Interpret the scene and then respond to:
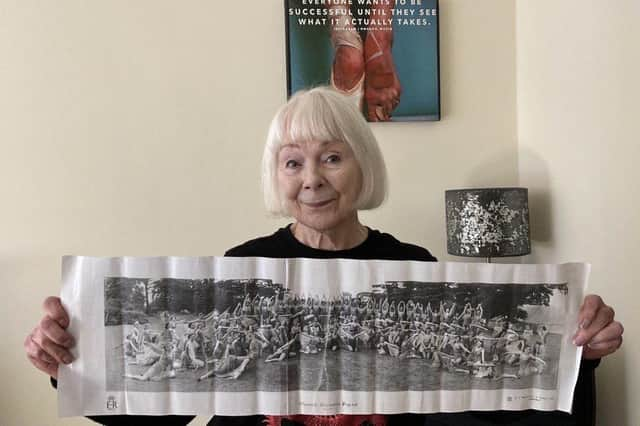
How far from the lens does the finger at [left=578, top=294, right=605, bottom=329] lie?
0.73 m

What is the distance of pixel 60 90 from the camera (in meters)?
1.78

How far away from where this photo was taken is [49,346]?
0.71 metres

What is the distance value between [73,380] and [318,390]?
33 centimetres

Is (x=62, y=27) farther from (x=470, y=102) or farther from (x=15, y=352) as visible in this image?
(x=470, y=102)

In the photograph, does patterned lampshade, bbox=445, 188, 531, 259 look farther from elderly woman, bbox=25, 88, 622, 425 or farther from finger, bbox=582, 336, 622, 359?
finger, bbox=582, 336, 622, 359

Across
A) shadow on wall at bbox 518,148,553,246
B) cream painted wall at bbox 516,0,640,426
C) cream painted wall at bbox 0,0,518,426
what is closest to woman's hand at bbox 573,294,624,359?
cream painted wall at bbox 516,0,640,426

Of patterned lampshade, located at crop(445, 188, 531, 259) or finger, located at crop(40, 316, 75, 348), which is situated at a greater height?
patterned lampshade, located at crop(445, 188, 531, 259)

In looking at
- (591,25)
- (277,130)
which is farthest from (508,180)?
(277,130)

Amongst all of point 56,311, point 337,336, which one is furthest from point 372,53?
point 56,311

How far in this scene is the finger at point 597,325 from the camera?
729mm

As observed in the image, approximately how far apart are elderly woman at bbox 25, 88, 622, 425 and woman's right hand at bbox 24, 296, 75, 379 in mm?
117

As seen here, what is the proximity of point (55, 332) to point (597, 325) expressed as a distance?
28.6 inches

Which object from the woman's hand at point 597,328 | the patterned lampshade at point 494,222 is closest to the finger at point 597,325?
the woman's hand at point 597,328

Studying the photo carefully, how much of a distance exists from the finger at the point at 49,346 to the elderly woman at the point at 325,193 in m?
0.12
